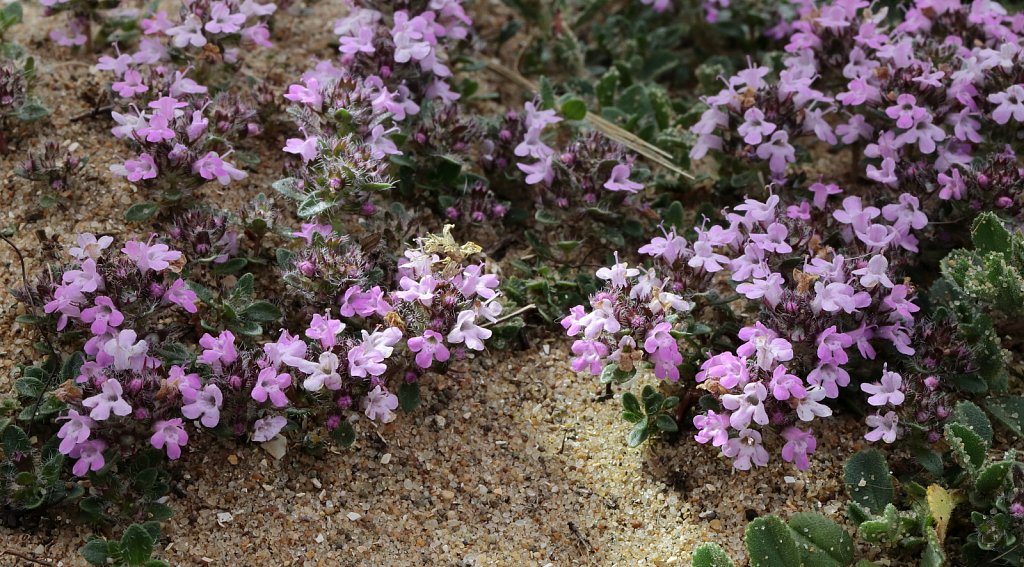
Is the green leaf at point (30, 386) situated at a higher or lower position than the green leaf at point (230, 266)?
lower

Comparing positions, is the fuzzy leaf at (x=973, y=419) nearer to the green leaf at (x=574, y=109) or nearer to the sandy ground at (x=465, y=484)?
the sandy ground at (x=465, y=484)

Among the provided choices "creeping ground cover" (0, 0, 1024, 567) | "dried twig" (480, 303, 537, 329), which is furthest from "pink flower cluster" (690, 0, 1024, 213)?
"dried twig" (480, 303, 537, 329)

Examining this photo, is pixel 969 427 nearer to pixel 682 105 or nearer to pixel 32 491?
pixel 682 105

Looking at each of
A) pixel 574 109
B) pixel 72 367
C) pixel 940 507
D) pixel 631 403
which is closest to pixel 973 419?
pixel 940 507

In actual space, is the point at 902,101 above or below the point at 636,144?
above

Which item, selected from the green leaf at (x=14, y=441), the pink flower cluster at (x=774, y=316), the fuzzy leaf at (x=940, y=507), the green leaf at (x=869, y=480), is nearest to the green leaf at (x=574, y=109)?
the pink flower cluster at (x=774, y=316)

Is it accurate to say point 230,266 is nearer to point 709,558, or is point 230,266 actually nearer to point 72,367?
point 72,367
